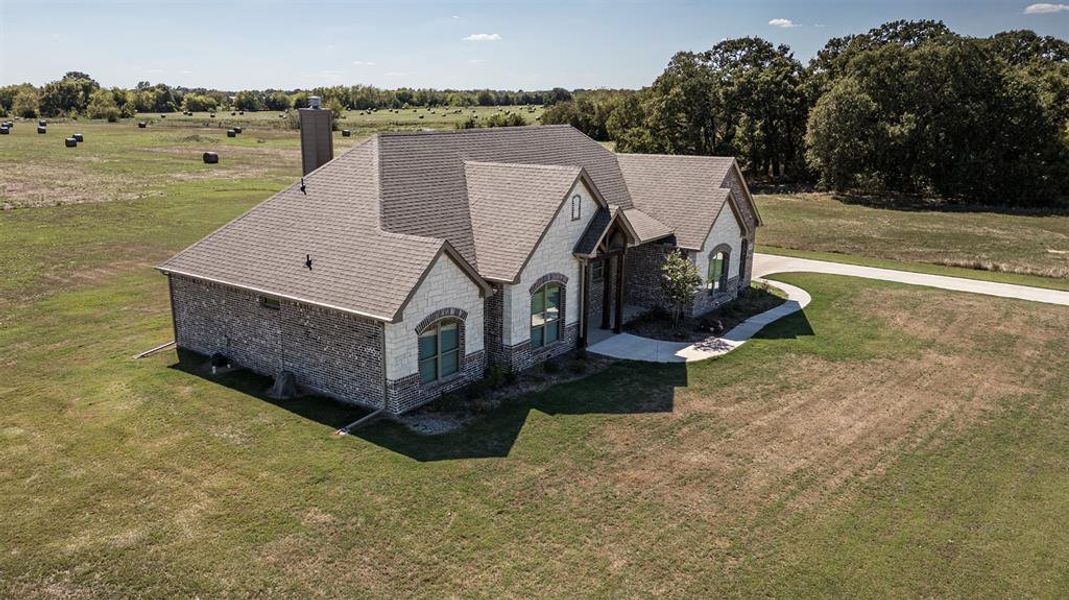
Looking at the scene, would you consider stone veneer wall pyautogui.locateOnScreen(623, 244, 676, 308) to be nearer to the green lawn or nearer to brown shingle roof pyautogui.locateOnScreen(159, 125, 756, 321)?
brown shingle roof pyautogui.locateOnScreen(159, 125, 756, 321)

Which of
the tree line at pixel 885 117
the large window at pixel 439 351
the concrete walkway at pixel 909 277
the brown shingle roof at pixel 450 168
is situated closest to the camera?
the large window at pixel 439 351

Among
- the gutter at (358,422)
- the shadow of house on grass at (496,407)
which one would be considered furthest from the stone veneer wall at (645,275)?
the gutter at (358,422)

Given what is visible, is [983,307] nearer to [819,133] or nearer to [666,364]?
[666,364]

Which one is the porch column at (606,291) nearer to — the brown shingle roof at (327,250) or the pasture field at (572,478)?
the pasture field at (572,478)

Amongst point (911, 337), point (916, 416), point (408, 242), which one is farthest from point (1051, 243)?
point (408, 242)

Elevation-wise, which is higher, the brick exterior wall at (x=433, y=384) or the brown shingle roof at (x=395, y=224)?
the brown shingle roof at (x=395, y=224)

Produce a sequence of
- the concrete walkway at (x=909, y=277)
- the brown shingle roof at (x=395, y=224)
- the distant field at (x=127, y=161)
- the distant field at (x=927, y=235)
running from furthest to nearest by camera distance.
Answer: the distant field at (x=127, y=161), the distant field at (x=927, y=235), the concrete walkway at (x=909, y=277), the brown shingle roof at (x=395, y=224)

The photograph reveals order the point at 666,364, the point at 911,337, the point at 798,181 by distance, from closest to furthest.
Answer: the point at 666,364, the point at 911,337, the point at 798,181

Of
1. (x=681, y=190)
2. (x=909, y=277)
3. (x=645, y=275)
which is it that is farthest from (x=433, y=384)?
(x=909, y=277)
